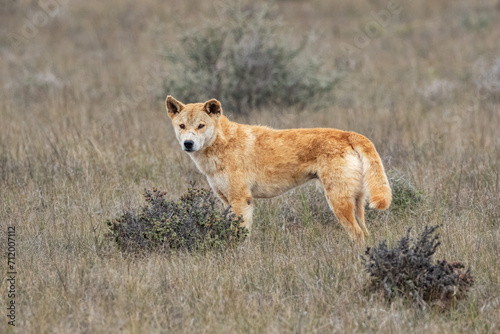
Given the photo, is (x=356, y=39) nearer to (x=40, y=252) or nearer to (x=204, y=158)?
(x=204, y=158)

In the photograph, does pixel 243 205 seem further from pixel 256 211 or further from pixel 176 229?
pixel 256 211

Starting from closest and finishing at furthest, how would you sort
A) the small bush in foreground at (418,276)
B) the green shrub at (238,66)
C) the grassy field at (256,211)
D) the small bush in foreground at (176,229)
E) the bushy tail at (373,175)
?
1. the grassy field at (256,211)
2. the small bush in foreground at (418,276)
3. the bushy tail at (373,175)
4. the small bush in foreground at (176,229)
5. the green shrub at (238,66)

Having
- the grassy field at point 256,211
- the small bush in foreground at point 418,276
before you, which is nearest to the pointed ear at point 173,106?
the grassy field at point 256,211

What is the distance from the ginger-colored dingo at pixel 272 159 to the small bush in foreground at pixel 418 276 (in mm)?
954

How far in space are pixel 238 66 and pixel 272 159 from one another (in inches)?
236

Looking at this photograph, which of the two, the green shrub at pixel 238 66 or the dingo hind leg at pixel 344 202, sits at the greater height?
the green shrub at pixel 238 66

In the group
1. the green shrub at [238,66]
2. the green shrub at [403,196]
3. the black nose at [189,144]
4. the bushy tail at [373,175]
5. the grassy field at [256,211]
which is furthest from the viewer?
the green shrub at [238,66]

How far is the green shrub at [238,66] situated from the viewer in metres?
11.3

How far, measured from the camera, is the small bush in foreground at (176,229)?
17.2 ft

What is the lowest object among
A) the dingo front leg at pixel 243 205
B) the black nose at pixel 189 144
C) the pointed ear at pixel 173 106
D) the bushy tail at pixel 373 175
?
the dingo front leg at pixel 243 205

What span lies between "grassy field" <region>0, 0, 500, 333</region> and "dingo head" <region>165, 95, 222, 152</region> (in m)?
1.13

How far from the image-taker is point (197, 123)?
5598 mm

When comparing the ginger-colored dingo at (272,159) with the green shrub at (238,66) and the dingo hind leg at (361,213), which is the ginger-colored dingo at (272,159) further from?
the green shrub at (238,66)

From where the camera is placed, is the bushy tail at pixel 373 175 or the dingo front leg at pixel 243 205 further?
the dingo front leg at pixel 243 205
